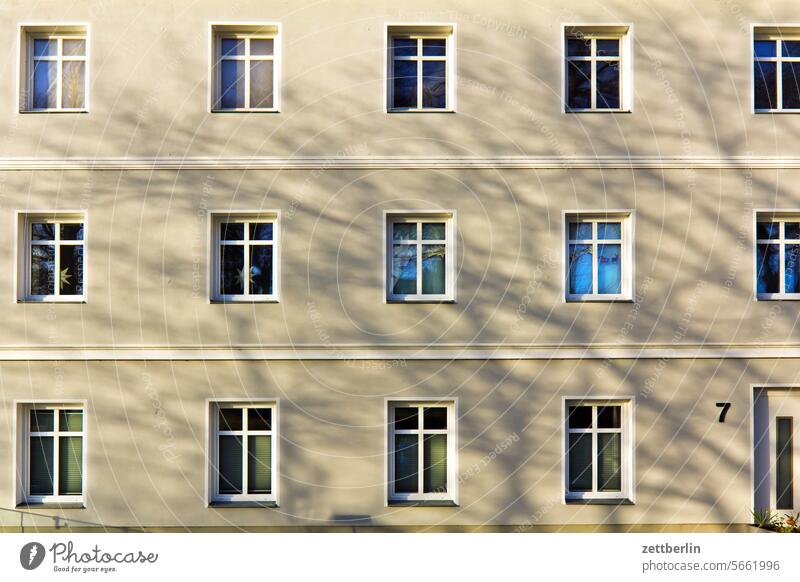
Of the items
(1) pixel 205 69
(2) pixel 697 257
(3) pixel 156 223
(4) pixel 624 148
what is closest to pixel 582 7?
(4) pixel 624 148

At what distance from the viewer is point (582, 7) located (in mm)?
15062

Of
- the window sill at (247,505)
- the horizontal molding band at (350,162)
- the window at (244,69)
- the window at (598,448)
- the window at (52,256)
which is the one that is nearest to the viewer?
the window sill at (247,505)

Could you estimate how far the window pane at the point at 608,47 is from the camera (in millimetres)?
15273

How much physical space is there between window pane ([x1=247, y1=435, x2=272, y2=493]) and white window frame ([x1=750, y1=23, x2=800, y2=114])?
10.2 metres

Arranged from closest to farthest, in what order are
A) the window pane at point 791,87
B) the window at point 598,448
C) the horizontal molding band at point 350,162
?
the horizontal molding band at point 350,162
the window at point 598,448
the window pane at point 791,87

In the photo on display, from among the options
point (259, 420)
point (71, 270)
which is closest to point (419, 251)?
point (259, 420)

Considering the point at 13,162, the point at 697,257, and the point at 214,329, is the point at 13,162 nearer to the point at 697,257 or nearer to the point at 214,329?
the point at 214,329

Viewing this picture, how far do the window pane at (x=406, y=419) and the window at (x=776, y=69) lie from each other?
7992 mm

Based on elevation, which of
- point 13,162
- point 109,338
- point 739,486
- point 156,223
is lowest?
point 739,486

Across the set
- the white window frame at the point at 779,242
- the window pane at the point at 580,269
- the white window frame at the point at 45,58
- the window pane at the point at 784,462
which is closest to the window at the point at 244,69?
the white window frame at the point at 45,58

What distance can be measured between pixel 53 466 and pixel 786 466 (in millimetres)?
12644

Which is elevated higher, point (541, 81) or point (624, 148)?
point (541, 81)

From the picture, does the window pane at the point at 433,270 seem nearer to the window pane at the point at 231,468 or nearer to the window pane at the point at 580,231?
the window pane at the point at 580,231

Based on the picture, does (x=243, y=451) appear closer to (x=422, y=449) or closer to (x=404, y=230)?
(x=422, y=449)
